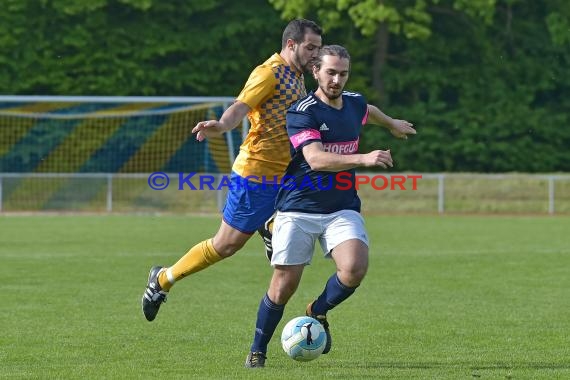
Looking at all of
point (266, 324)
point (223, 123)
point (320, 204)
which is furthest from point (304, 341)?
point (223, 123)

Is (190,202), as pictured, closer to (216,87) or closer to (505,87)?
(216,87)

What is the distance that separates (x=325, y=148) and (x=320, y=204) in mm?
338

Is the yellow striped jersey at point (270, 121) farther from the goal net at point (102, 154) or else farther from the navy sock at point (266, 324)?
the goal net at point (102, 154)

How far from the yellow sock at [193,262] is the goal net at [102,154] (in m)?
20.1

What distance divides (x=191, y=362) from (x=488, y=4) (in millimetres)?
28755

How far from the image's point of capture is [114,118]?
3089cm

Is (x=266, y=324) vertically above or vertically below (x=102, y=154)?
below

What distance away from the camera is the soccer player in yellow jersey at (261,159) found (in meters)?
8.83

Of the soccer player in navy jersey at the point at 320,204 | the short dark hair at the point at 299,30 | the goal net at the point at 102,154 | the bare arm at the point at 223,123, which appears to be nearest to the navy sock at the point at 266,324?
the soccer player in navy jersey at the point at 320,204

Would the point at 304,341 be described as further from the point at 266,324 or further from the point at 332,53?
the point at 332,53

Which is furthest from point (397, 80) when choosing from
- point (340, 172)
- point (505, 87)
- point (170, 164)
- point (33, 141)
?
point (340, 172)

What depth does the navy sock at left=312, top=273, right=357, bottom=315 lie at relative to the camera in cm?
754

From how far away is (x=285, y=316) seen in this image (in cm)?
998

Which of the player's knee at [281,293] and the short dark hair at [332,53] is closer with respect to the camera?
the short dark hair at [332,53]
